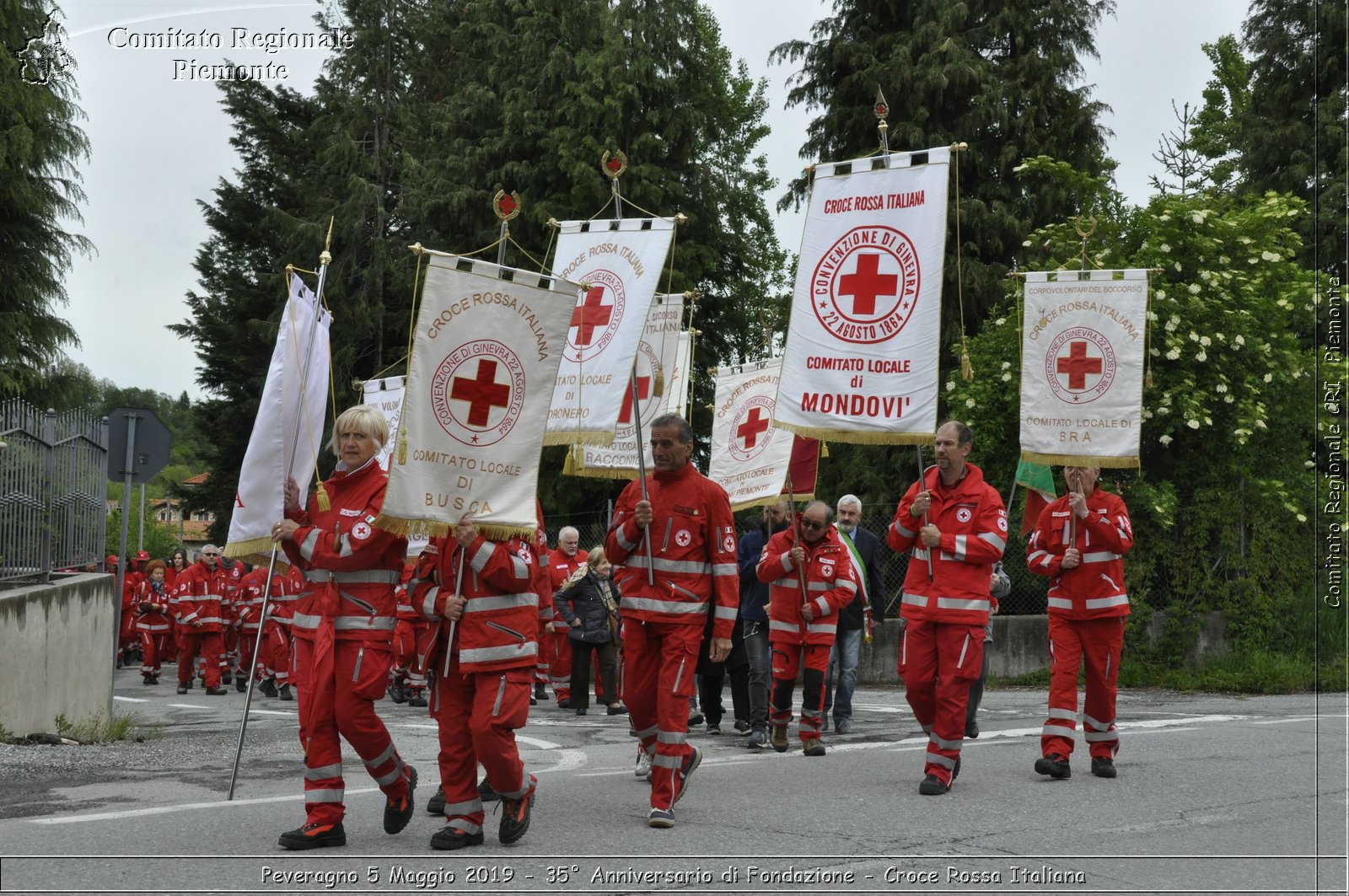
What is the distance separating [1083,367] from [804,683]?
312cm

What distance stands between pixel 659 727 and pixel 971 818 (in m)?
1.62

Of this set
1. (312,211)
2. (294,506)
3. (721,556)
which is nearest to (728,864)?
(721,556)

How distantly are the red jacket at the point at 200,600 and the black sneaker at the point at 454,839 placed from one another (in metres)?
13.7

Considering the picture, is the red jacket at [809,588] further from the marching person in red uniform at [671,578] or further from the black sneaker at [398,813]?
the black sneaker at [398,813]

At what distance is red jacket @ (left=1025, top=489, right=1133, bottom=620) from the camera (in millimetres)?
9516

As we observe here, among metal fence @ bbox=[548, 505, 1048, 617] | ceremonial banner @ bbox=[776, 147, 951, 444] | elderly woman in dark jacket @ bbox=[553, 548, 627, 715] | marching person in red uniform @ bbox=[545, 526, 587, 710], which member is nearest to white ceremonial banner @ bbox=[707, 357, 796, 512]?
elderly woman in dark jacket @ bbox=[553, 548, 627, 715]

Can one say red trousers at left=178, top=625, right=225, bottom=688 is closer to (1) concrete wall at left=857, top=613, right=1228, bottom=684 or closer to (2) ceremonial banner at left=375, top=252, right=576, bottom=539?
(1) concrete wall at left=857, top=613, right=1228, bottom=684

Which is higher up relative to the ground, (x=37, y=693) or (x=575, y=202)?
(x=575, y=202)

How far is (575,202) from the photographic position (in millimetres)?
31797

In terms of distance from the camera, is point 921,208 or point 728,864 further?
point 921,208

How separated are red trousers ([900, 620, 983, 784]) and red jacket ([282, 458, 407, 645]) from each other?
11.0ft

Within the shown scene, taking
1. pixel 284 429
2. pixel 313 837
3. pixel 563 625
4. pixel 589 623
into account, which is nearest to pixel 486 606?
pixel 313 837

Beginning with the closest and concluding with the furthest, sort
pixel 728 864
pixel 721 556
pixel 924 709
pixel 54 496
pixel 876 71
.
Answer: pixel 728 864 < pixel 721 556 < pixel 924 709 < pixel 54 496 < pixel 876 71

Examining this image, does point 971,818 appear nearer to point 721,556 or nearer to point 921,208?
point 721,556
